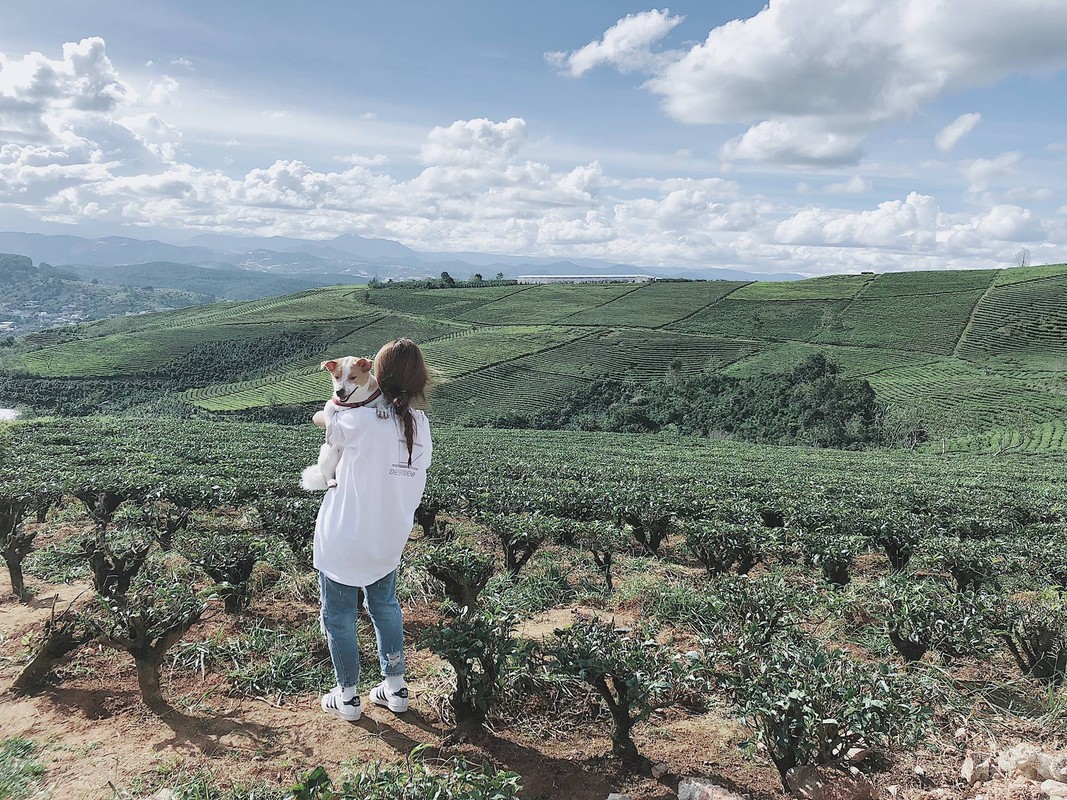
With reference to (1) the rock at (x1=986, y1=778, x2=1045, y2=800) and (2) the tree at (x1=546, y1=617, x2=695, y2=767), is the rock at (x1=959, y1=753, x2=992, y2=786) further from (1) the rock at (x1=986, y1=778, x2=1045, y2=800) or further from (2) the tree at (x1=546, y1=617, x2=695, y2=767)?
(2) the tree at (x1=546, y1=617, x2=695, y2=767)

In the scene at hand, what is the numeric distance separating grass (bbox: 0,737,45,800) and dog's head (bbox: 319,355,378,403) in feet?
8.82

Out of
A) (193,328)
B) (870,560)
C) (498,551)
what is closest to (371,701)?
(498,551)

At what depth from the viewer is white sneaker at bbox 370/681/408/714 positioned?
416 cm

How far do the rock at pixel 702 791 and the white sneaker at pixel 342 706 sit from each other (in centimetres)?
214

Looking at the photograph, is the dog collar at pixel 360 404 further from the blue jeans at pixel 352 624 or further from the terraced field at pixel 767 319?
the terraced field at pixel 767 319

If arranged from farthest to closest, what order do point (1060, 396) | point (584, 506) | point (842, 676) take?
point (1060, 396) → point (584, 506) → point (842, 676)

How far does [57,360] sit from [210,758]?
330ft

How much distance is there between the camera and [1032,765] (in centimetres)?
341

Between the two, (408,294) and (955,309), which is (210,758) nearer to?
(955,309)

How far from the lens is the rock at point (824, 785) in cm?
328

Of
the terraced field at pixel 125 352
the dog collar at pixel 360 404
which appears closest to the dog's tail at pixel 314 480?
the dog collar at pixel 360 404

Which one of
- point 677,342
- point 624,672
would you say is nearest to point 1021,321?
point 677,342

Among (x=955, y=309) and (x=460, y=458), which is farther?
(x=955, y=309)

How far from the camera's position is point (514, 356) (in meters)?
78.8
